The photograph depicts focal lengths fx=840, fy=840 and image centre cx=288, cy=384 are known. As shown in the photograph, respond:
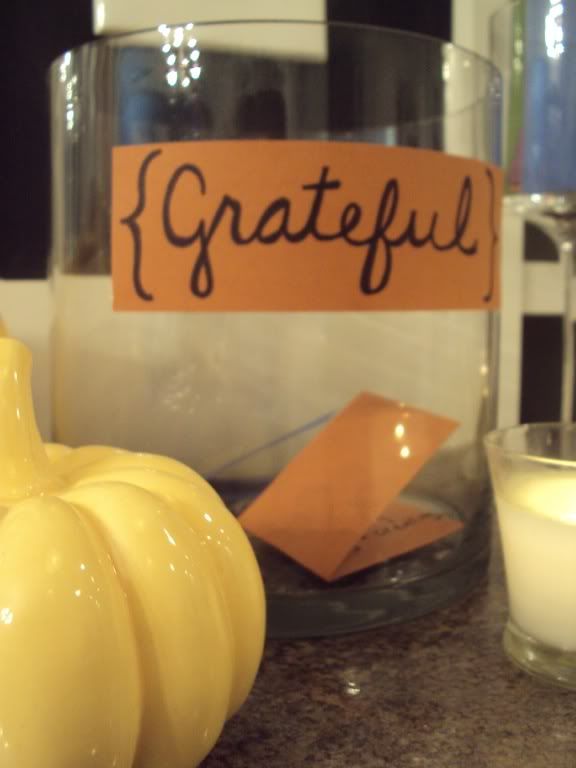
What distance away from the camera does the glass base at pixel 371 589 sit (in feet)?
0.93

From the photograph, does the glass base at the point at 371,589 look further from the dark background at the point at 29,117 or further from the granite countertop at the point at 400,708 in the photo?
the dark background at the point at 29,117

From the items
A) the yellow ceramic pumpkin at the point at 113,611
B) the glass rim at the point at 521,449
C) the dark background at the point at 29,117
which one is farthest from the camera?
the dark background at the point at 29,117

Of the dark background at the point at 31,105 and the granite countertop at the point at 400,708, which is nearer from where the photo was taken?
the granite countertop at the point at 400,708

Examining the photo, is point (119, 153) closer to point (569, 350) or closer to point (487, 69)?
point (487, 69)

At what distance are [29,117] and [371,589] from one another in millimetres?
303

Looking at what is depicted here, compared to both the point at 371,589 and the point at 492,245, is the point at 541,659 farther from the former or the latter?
the point at 492,245

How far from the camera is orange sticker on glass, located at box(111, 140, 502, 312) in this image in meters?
0.28

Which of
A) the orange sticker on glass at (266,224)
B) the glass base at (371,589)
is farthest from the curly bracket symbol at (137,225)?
A: the glass base at (371,589)

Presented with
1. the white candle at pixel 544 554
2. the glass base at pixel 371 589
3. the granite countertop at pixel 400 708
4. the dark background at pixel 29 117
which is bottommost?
the granite countertop at pixel 400 708

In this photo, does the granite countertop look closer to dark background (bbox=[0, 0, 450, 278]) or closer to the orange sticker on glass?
the orange sticker on glass

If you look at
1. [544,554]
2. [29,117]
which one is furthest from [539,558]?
[29,117]

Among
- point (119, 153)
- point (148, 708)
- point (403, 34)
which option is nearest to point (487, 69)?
point (403, 34)

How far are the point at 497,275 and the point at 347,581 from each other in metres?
0.14

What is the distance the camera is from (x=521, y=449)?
1.04 feet
